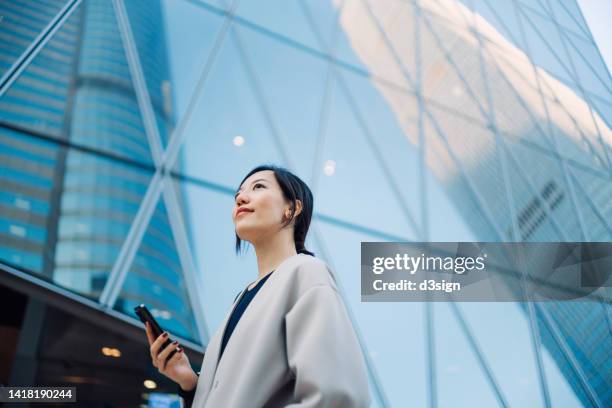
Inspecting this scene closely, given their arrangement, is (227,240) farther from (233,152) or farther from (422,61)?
(422,61)

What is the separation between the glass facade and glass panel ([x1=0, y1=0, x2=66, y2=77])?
32 millimetres

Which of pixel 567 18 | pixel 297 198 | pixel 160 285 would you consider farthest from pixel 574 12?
pixel 297 198

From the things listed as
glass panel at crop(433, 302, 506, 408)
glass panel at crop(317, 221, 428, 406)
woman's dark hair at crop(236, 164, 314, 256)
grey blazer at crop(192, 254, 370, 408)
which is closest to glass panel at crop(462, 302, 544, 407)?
glass panel at crop(433, 302, 506, 408)

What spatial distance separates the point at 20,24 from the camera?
6.05 meters

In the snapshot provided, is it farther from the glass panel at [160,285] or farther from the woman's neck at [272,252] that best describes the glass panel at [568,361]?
the woman's neck at [272,252]

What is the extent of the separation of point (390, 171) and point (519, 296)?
8.57 ft

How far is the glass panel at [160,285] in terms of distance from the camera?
4.85 metres

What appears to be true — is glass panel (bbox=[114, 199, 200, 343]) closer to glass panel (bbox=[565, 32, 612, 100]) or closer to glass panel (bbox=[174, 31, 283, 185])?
glass panel (bbox=[174, 31, 283, 185])

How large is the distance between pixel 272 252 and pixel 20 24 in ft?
18.6

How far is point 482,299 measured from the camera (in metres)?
7.28

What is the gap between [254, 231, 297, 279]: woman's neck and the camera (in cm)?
189

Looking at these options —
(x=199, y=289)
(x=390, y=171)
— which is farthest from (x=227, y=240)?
(x=390, y=171)

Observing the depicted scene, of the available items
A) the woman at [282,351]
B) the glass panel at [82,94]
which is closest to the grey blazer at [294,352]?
the woman at [282,351]

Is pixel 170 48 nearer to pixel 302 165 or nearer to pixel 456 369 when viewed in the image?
pixel 302 165
